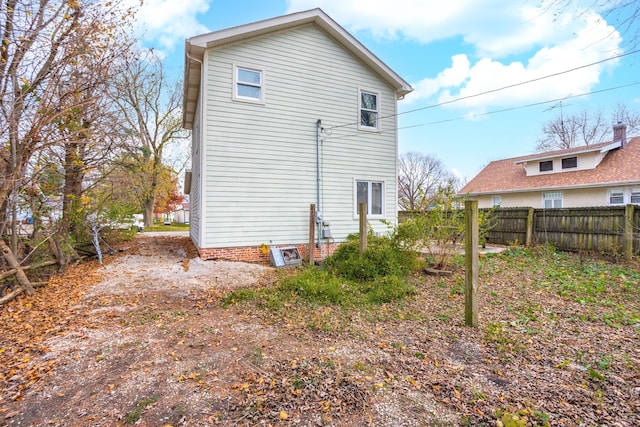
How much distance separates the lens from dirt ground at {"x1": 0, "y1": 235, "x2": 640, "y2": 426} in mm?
2465

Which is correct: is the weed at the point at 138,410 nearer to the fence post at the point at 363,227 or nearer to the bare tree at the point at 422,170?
the fence post at the point at 363,227

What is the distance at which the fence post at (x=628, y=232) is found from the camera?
314 inches

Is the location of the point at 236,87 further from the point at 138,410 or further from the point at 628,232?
the point at 628,232

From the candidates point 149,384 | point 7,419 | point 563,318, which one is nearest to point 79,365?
point 7,419

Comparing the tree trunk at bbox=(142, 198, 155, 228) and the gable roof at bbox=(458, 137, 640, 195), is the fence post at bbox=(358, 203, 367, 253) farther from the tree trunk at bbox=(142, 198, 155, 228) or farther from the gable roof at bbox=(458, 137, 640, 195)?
the tree trunk at bbox=(142, 198, 155, 228)

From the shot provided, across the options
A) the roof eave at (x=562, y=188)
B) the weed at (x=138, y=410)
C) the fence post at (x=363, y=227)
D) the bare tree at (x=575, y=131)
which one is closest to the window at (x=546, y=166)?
the roof eave at (x=562, y=188)

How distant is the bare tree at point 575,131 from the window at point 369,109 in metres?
22.0

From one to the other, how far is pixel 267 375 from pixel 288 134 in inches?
283

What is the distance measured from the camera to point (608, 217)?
8625 millimetres

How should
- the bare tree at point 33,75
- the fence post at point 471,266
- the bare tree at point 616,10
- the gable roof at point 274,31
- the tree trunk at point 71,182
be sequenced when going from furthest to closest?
1. the gable roof at point 274,31
2. the tree trunk at point 71,182
3. the bare tree at point 33,75
4. the fence post at point 471,266
5. the bare tree at point 616,10

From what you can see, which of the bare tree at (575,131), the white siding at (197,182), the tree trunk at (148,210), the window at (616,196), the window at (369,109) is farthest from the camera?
the bare tree at (575,131)

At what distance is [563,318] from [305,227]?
20.8ft

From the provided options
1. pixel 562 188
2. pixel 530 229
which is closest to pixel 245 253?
pixel 530 229

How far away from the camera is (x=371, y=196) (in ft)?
33.7
